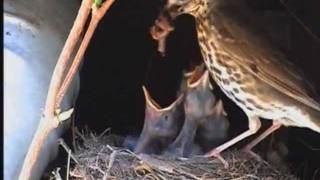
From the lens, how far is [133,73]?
7.27 ft

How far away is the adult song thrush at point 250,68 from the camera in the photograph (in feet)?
5.46

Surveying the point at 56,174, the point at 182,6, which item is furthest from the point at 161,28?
the point at 56,174

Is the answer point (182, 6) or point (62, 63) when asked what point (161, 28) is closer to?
point (182, 6)

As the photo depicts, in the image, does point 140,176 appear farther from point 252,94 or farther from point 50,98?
point 50,98

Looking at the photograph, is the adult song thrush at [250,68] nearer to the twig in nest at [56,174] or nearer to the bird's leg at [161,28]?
the bird's leg at [161,28]

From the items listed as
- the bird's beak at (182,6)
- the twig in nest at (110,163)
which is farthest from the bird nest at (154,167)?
the bird's beak at (182,6)

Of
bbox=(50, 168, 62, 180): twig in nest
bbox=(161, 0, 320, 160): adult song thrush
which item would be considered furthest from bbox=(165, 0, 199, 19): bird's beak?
bbox=(50, 168, 62, 180): twig in nest

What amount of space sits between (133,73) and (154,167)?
53cm

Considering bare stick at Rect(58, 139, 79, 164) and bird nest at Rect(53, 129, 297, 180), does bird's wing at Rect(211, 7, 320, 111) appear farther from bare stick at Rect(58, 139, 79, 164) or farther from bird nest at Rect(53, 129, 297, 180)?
bare stick at Rect(58, 139, 79, 164)

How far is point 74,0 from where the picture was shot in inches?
72.3

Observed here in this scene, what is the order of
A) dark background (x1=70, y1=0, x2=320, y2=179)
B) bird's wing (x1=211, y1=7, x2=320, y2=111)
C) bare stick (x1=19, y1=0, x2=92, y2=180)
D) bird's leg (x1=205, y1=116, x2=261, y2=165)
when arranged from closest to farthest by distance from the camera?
1. bare stick (x1=19, y1=0, x2=92, y2=180)
2. bird's wing (x1=211, y1=7, x2=320, y2=111)
3. bird's leg (x1=205, y1=116, x2=261, y2=165)
4. dark background (x1=70, y1=0, x2=320, y2=179)

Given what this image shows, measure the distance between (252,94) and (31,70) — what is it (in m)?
0.47

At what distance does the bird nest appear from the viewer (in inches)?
68.2

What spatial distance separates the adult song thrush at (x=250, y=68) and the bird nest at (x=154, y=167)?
7 cm
